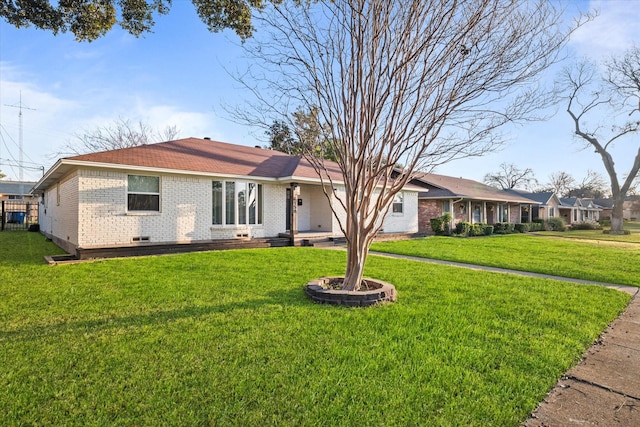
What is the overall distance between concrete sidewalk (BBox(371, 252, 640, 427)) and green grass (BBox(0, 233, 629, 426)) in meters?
0.12

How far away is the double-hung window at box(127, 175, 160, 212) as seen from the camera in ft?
35.1

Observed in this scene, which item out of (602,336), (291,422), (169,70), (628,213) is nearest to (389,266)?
(602,336)

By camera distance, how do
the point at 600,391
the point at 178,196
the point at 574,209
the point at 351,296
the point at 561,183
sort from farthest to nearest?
the point at 561,183 < the point at 574,209 < the point at 178,196 < the point at 351,296 < the point at 600,391

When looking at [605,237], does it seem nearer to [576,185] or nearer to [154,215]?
[154,215]

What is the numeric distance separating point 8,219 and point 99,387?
34.2 meters

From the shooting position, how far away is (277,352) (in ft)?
11.3

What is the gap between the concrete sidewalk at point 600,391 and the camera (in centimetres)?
249

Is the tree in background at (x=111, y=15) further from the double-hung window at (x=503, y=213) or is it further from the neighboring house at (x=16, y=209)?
the double-hung window at (x=503, y=213)

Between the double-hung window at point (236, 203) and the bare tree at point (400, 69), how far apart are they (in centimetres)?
691

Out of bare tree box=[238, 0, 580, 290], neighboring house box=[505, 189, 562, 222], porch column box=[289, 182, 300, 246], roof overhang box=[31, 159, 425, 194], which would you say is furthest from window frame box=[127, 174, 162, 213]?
neighboring house box=[505, 189, 562, 222]

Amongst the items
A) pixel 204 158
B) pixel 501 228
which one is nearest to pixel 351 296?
pixel 204 158

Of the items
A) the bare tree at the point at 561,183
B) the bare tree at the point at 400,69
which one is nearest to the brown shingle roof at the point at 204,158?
the bare tree at the point at 400,69

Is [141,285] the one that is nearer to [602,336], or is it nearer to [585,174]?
[602,336]

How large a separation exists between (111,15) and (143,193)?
16.6 ft
